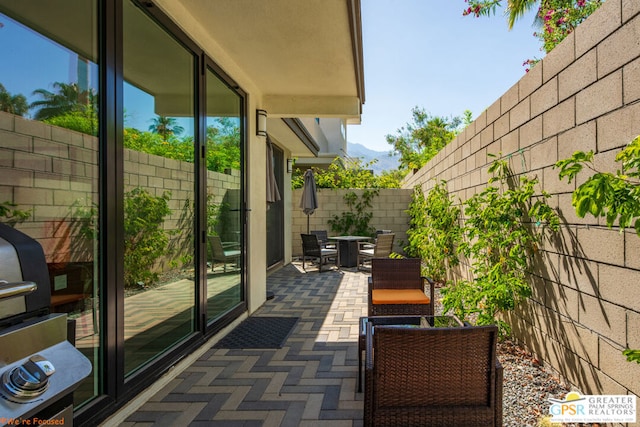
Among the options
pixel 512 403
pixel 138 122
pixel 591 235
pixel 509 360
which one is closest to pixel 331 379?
pixel 512 403

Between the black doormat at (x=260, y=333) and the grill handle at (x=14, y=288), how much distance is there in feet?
9.29

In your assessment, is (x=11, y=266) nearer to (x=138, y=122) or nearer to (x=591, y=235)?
(x=138, y=122)

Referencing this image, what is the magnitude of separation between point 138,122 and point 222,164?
4.58ft

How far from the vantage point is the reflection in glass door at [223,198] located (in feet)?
11.8

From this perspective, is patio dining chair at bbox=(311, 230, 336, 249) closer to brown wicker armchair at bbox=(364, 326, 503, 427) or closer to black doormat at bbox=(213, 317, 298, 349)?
black doormat at bbox=(213, 317, 298, 349)

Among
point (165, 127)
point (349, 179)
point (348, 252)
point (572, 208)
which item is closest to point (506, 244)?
point (572, 208)

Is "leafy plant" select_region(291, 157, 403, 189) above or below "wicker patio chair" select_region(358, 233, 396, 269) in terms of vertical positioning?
above

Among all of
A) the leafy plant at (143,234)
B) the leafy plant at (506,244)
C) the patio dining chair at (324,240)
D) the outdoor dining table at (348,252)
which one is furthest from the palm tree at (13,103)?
the patio dining chair at (324,240)

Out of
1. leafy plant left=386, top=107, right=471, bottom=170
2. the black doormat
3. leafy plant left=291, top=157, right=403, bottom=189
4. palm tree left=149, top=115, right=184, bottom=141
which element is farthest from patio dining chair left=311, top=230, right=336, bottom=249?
leafy plant left=386, top=107, right=471, bottom=170

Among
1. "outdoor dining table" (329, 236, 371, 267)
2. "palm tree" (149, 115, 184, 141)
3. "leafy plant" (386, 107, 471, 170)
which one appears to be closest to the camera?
"palm tree" (149, 115, 184, 141)

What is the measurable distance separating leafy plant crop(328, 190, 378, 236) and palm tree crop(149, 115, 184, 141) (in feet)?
23.7

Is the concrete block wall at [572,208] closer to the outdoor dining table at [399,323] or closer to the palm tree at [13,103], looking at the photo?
the outdoor dining table at [399,323]

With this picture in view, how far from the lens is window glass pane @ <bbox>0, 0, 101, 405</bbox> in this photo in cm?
169

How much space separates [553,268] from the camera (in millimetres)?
2605
